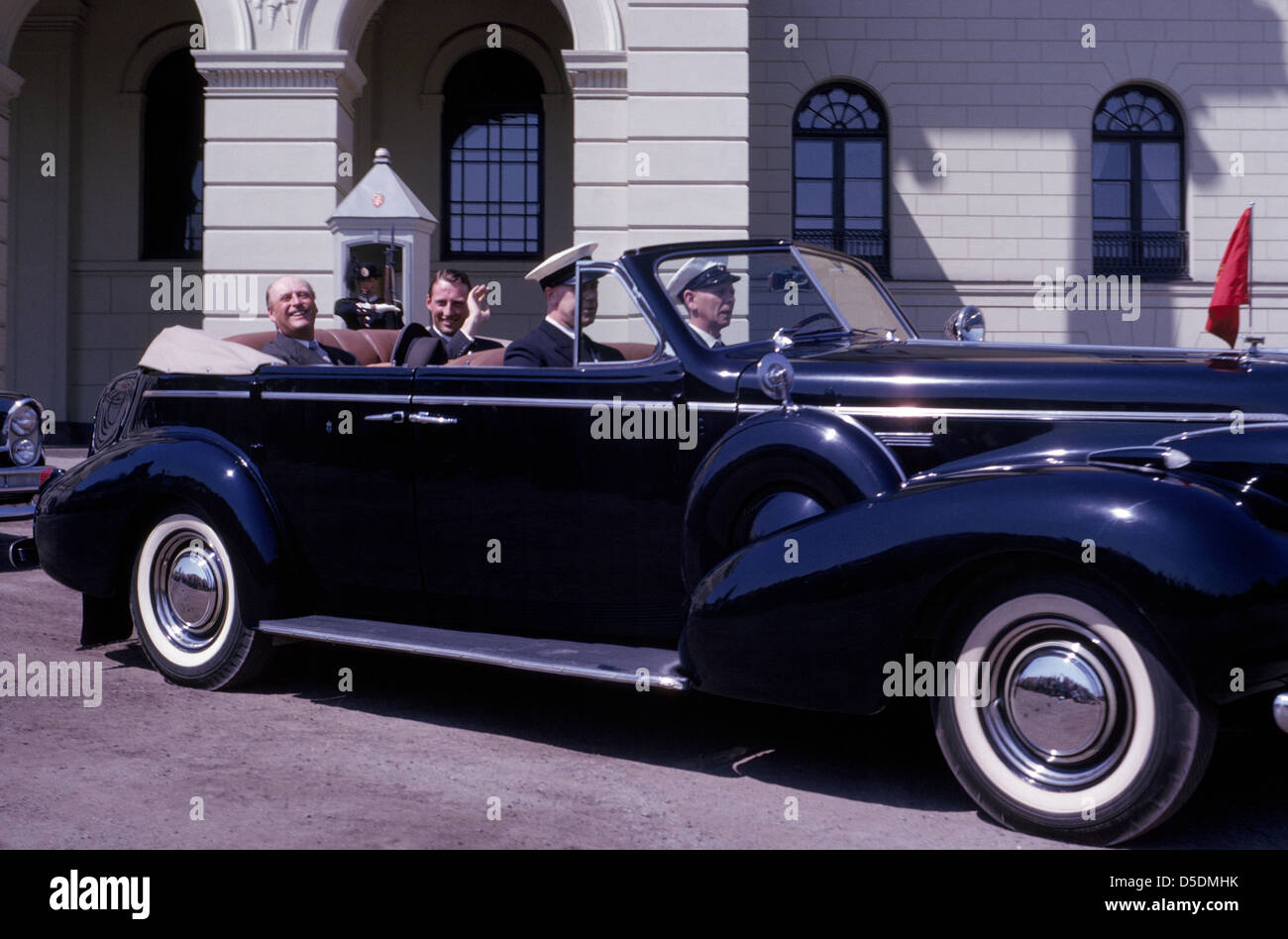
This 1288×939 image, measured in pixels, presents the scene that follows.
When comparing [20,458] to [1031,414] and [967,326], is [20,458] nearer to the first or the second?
[967,326]

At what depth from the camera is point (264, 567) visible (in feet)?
16.1

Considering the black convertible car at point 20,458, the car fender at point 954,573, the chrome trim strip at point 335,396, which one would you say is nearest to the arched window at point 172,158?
the black convertible car at point 20,458

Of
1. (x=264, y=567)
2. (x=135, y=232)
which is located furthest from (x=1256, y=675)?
(x=135, y=232)

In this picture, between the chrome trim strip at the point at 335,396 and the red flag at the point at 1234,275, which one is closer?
the chrome trim strip at the point at 335,396

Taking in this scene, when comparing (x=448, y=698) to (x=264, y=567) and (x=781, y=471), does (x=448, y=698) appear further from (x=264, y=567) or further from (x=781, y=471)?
(x=781, y=471)

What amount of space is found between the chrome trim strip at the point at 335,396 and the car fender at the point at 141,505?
0.28 m

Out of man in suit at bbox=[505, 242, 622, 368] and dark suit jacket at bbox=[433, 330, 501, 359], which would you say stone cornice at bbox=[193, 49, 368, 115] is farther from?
man in suit at bbox=[505, 242, 622, 368]

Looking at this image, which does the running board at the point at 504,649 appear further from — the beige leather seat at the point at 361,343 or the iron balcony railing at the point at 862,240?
the iron balcony railing at the point at 862,240

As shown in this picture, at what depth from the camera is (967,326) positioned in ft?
17.0

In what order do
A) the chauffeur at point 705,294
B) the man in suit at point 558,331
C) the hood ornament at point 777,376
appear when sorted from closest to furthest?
the hood ornament at point 777,376, the chauffeur at point 705,294, the man in suit at point 558,331

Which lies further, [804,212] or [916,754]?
[804,212]

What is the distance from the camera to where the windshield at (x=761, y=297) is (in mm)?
4473
